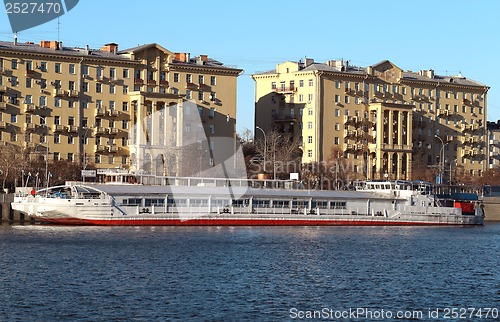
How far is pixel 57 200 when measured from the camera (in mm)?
87062

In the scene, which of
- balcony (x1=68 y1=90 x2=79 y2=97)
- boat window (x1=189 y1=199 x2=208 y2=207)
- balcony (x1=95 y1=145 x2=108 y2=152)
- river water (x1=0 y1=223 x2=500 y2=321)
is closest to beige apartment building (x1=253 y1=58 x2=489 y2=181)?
balcony (x1=95 y1=145 x2=108 y2=152)

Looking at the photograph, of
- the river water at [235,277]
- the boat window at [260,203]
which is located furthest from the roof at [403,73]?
the river water at [235,277]

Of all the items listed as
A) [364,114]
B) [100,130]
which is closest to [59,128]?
[100,130]

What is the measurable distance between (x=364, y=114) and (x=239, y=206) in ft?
194

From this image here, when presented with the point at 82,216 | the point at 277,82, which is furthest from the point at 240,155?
the point at 82,216

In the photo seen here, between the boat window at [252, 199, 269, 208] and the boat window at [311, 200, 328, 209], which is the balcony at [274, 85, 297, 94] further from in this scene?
the boat window at [252, 199, 269, 208]

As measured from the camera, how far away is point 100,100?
126m

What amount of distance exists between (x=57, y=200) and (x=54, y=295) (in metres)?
43.7

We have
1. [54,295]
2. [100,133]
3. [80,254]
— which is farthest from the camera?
[100,133]

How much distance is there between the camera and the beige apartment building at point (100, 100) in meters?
120

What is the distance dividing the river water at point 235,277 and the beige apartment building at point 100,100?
4150 centimetres

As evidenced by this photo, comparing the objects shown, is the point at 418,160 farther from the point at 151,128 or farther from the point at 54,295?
the point at 54,295

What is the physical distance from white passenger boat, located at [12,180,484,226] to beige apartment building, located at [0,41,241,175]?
23111 mm

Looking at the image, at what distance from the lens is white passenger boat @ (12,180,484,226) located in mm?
88375
